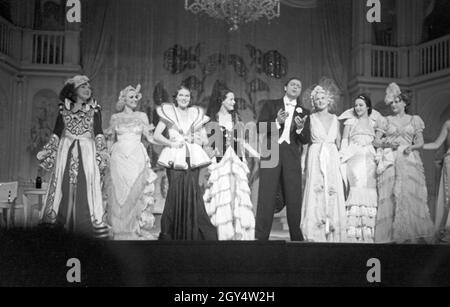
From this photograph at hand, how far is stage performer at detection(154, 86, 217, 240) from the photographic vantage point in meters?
6.93

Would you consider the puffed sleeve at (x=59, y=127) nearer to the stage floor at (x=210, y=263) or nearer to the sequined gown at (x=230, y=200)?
the stage floor at (x=210, y=263)

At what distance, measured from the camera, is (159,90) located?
291 inches

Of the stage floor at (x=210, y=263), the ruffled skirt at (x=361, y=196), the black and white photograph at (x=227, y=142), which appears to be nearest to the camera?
the stage floor at (x=210, y=263)

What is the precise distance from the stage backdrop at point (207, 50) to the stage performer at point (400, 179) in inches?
22.6

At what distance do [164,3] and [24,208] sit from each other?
254 centimetres

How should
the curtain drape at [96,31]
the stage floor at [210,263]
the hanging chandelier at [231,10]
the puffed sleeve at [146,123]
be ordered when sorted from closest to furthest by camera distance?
1. the stage floor at [210,263]
2. the puffed sleeve at [146,123]
3. the curtain drape at [96,31]
4. the hanging chandelier at [231,10]

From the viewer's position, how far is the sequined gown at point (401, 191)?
7270 millimetres

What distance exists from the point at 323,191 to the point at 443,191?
52.6 inches

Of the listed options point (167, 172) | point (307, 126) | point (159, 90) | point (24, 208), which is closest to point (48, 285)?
point (24, 208)

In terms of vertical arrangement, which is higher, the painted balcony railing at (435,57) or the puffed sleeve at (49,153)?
the painted balcony railing at (435,57)

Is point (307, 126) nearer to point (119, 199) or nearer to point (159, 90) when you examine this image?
point (159, 90)

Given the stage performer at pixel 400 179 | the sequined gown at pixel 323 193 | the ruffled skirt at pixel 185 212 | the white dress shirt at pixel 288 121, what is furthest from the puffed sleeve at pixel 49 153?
the stage performer at pixel 400 179

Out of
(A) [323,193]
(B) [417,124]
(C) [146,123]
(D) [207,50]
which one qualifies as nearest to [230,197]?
Answer: (A) [323,193]

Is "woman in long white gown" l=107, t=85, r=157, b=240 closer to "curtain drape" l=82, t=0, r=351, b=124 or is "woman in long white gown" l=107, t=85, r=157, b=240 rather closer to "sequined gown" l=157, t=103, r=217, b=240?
"sequined gown" l=157, t=103, r=217, b=240
